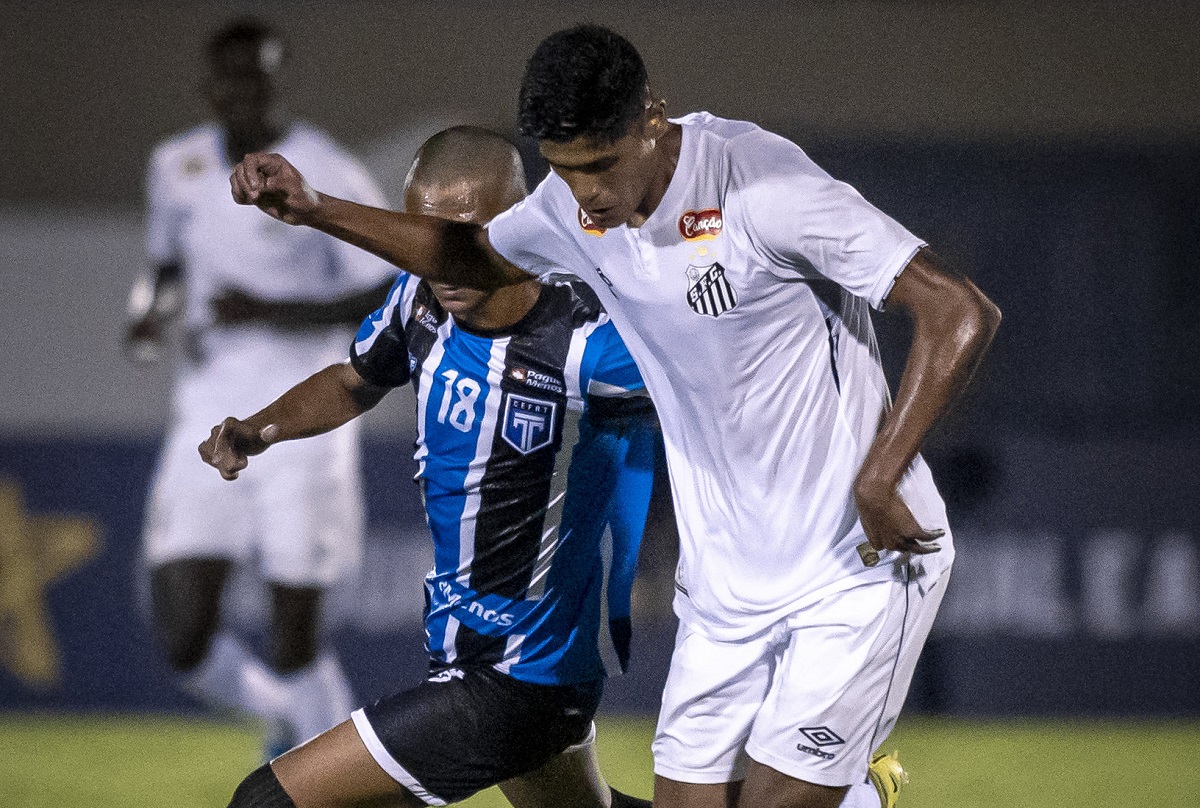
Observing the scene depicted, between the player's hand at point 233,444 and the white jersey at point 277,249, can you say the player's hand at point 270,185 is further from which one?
the white jersey at point 277,249

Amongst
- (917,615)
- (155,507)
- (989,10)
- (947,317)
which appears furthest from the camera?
(989,10)

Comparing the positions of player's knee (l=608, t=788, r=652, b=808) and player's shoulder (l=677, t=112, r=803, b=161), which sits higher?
player's shoulder (l=677, t=112, r=803, b=161)

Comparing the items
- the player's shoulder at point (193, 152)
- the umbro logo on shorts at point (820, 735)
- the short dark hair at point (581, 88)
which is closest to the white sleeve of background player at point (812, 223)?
the short dark hair at point (581, 88)

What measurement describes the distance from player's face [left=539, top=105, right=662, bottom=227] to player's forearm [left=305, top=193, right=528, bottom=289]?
0.36 m

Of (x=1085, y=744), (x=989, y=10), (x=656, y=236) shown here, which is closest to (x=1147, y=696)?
(x=1085, y=744)

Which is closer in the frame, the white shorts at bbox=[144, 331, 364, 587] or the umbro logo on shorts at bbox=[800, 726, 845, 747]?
the umbro logo on shorts at bbox=[800, 726, 845, 747]

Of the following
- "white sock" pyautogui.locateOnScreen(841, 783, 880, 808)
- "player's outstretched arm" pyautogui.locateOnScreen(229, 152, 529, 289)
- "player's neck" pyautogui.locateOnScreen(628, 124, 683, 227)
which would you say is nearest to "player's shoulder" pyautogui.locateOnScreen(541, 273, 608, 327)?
"player's outstretched arm" pyautogui.locateOnScreen(229, 152, 529, 289)

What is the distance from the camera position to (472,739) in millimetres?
2996

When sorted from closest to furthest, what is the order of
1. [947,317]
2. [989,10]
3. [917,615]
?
[947,317], [917,615], [989,10]

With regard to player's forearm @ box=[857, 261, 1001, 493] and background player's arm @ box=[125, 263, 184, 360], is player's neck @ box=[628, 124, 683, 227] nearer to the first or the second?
player's forearm @ box=[857, 261, 1001, 493]

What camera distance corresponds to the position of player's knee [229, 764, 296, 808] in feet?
9.42

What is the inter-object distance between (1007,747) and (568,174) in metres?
4.86

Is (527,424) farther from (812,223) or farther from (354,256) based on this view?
(354,256)

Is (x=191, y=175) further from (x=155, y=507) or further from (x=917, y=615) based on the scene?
(x=917, y=615)
